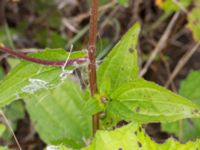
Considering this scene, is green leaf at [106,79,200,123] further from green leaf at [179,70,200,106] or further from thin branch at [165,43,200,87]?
thin branch at [165,43,200,87]

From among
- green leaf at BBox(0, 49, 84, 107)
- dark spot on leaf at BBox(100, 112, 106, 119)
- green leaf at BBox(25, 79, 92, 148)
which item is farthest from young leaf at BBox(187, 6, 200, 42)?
green leaf at BBox(0, 49, 84, 107)

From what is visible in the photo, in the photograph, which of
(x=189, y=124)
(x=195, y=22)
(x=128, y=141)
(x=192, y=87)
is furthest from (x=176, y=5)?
(x=128, y=141)

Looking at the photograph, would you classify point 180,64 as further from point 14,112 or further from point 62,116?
point 14,112

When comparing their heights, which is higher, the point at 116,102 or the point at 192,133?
the point at 116,102

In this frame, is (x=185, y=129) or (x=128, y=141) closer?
(x=128, y=141)

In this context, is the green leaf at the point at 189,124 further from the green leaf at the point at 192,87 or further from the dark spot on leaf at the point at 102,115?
the dark spot on leaf at the point at 102,115

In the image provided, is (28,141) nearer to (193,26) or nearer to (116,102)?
(116,102)

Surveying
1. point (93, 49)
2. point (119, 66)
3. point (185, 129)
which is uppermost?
point (93, 49)

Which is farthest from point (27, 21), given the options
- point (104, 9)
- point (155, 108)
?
point (155, 108)
